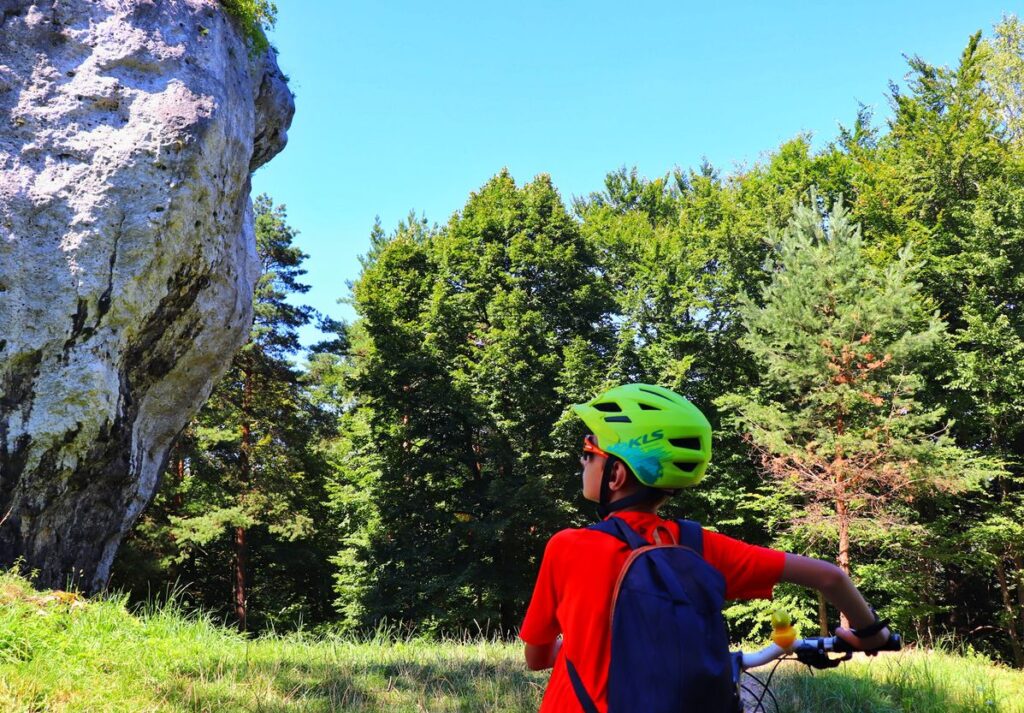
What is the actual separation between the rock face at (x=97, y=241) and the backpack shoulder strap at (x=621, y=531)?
24.6ft

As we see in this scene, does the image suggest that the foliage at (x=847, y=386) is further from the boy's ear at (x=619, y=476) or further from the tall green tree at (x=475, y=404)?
the boy's ear at (x=619, y=476)

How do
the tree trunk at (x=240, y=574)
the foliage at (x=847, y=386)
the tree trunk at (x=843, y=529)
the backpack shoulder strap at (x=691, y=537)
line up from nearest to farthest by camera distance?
the backpack shoulder strap at (x=691, y=537)
the tree trunk at (x=843, y=529)
the foliage at (x=847, y=386)
the tree trunk at (x=240, y=574)

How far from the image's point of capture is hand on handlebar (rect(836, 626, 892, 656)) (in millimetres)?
1953

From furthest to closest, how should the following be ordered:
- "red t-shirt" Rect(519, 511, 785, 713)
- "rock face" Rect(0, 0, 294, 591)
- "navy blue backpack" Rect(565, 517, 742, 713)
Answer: "rock face" Rect(0, 0, 294, 591) < "red t-shirt" Rect(519, 511, 785, 713) < "navy blue backpack" Rect(565, 517, 742, 713)

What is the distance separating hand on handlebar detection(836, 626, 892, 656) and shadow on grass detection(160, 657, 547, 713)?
11.2 ft

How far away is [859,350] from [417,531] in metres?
12.6

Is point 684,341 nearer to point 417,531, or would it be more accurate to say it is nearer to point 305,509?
point 417,531

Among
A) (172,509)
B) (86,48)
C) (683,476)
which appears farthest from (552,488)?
(683,476)

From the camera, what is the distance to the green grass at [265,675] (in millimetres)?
4348

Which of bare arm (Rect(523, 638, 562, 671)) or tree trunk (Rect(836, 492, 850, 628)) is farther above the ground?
tree trunk (Rect(836, 492, 850, 628))

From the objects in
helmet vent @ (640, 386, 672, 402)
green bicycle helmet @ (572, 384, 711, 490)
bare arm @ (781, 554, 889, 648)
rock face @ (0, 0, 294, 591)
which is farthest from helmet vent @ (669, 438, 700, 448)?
rock face @ (0, 0, 294, 591)

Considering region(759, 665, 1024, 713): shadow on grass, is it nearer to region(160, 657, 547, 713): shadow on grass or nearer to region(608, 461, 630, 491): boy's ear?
region(160, 657, 547, 713): shadow on grass

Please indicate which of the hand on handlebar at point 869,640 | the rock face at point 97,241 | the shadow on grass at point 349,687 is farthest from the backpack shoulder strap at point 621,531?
the rock face at point 97,241

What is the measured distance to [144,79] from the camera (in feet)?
26.9
